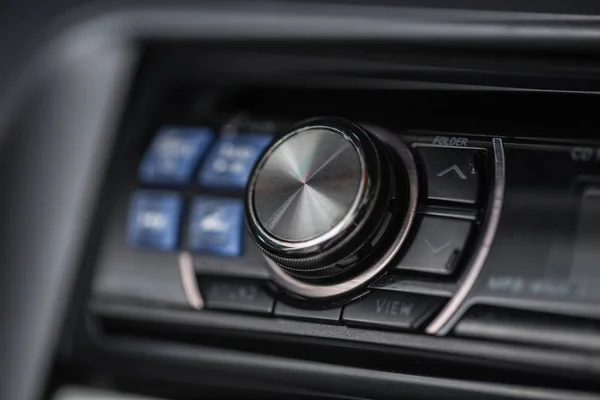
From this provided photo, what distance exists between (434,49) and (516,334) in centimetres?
18

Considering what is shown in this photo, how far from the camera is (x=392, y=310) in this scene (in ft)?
1.41

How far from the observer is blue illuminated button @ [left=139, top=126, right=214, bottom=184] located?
0.52m

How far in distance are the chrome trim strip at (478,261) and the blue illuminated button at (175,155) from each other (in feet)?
0.64

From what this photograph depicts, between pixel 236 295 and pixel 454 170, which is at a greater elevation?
pixel 454 170

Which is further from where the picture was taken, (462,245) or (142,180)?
(142,180)

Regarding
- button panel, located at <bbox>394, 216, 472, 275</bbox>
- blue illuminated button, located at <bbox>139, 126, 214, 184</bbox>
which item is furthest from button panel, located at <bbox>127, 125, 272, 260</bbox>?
button panel, located at <bbox>394, 216, 472, 275</bbox>

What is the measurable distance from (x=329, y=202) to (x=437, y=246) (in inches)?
2.7

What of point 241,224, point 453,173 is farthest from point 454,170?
point 241,224

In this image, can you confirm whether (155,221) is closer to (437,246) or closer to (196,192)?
(196,192)

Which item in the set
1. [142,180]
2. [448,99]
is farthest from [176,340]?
[448,99]

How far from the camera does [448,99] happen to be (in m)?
0.47

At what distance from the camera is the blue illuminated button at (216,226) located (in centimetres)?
48

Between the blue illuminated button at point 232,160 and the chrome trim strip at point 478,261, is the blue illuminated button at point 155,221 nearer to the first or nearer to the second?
the blue illuminated button at point 232,160

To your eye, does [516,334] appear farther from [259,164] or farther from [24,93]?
[24,93]
